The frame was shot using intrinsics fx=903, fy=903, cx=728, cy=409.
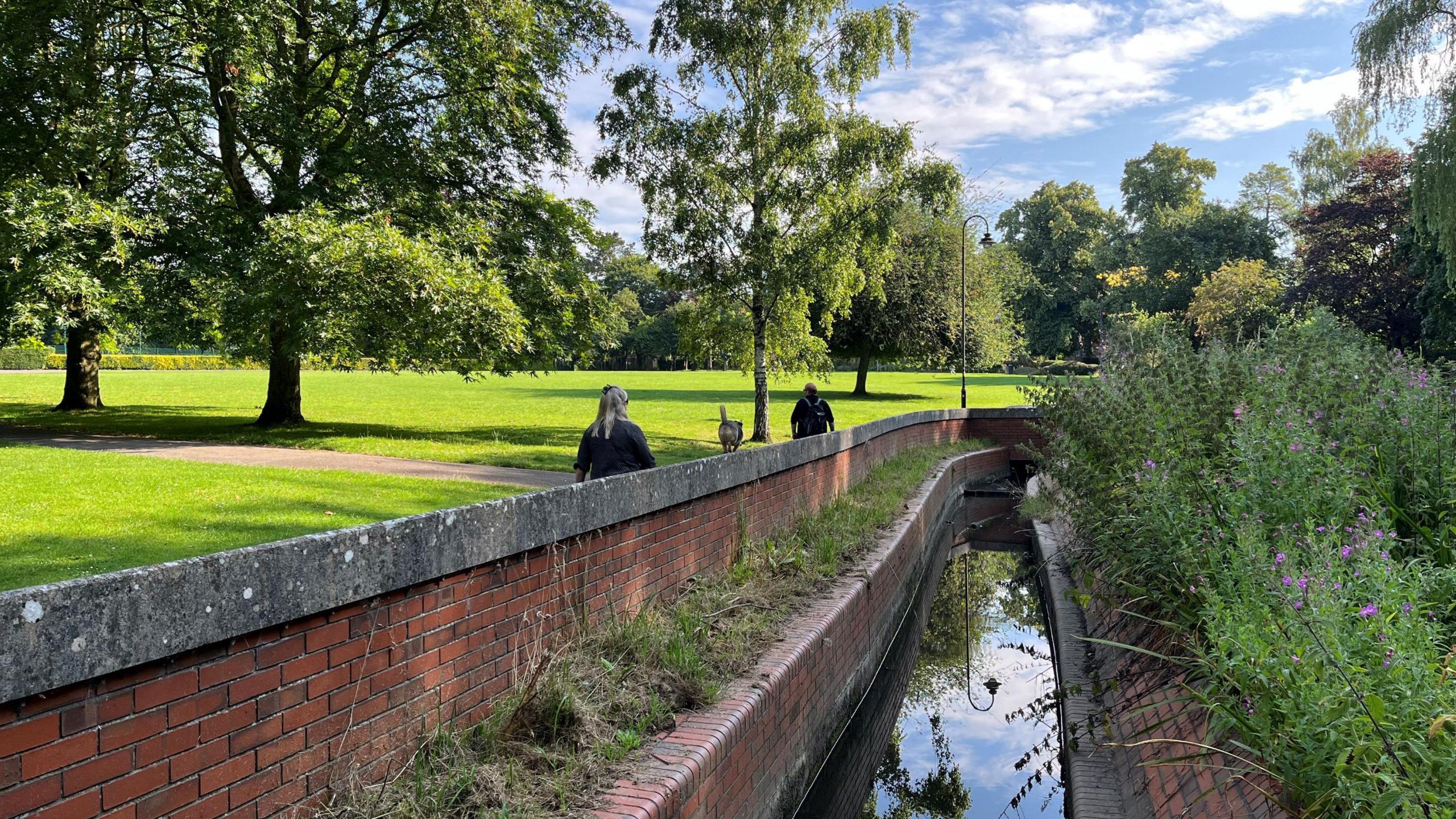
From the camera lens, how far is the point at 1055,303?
7975 cm

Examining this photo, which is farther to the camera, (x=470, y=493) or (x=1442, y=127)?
(x=1442, y=127)

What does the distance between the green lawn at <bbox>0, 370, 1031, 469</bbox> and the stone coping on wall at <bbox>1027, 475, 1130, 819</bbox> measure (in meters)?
7.21

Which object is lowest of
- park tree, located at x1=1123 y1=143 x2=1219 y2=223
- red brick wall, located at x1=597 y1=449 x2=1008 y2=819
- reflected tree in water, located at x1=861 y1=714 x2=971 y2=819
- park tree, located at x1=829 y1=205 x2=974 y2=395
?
reflected tree in water, located at x1=861 y1=714 x2=971 y2=819

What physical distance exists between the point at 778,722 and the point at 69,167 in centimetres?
1660

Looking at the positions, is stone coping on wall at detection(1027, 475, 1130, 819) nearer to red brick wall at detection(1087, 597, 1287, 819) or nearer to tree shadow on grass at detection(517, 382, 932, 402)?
red brick wall at detection(1087, 597, 1287, 819)

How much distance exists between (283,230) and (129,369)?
219 ft

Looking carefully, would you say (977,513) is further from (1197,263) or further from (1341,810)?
(1197,263)

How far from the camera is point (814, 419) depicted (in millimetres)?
13141

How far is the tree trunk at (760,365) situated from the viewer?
19641 millimetres

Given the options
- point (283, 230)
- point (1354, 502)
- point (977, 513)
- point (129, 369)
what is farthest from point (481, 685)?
point (129, 369)

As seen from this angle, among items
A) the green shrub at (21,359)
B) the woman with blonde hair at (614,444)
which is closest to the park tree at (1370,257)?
the woman with blonde hair at (614,444)

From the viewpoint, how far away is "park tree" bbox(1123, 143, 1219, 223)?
7775 centimetres

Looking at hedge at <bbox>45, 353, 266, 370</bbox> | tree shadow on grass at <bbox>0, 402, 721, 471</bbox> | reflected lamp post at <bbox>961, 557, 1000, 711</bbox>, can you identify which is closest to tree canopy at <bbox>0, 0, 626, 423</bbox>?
tree shadow on grass at <bbox>0, 402, 721, 471</bbox>

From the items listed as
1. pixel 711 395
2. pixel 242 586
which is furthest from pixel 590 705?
pixel 711 395
